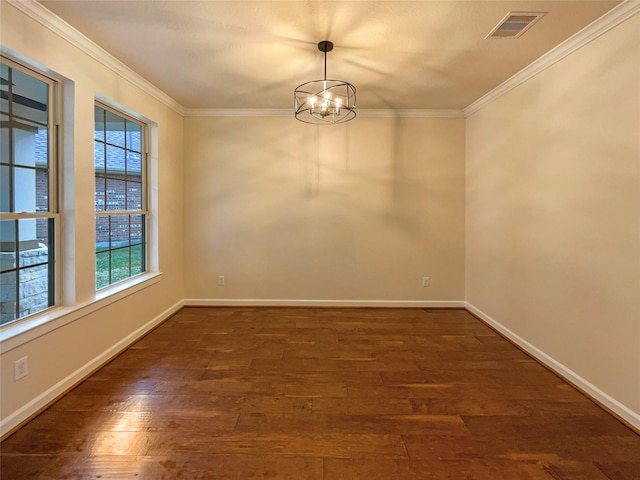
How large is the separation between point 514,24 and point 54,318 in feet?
12.1

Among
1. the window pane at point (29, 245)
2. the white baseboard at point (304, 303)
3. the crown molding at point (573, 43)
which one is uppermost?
the crown molding at point (573, 43)

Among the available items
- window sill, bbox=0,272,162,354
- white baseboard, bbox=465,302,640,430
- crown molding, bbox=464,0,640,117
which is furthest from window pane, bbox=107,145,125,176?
white baseboard, bbox=465,302,640,430

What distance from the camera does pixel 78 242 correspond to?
246 cm

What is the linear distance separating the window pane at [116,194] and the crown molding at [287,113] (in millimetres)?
1506

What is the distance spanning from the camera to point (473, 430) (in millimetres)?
1937

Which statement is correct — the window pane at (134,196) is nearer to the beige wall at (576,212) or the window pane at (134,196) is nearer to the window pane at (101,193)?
the window pane at (101,193)

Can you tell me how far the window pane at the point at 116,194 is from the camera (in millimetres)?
3032

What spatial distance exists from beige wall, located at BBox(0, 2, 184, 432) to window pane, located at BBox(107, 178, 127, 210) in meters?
0.45

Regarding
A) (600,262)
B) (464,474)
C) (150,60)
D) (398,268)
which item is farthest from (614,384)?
(150,60)

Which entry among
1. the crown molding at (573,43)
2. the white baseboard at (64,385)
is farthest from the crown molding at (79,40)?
the crown molding at (573,43)

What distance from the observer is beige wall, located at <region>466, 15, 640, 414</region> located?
6.71 ft

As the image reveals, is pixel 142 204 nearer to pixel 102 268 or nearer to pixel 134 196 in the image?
pixel 134 196

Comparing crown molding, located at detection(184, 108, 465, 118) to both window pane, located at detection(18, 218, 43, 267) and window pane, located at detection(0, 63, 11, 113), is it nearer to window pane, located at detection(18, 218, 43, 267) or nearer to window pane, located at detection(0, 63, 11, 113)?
window pane, located at detection(0, 63, 11, 113)

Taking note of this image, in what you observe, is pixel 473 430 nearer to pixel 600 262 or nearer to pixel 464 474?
pixel 464 474
